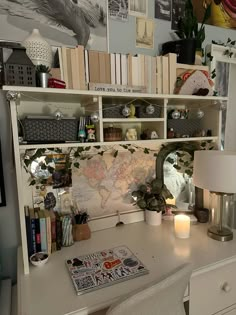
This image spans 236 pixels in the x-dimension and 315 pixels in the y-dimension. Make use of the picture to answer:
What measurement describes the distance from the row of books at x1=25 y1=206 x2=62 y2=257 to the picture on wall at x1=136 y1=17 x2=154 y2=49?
116cm

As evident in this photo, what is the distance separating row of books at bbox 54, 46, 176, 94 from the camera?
43.7 inches

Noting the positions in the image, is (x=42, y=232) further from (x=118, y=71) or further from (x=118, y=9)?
(x=118, y=9)

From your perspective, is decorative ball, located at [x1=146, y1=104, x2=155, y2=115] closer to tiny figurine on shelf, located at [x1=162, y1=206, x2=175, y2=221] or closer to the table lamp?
the table lamp

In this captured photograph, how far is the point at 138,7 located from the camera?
143cm

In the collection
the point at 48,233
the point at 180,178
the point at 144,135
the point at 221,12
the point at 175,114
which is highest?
the point at 221,12

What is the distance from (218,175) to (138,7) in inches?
43.7

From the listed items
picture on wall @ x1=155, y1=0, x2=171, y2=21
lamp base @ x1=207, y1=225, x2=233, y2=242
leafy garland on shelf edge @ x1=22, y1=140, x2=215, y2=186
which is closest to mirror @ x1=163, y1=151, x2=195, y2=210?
leafy garland on shelf edge @ x1=22, y1=140, x2=215, y2=186

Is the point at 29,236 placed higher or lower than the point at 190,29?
lower

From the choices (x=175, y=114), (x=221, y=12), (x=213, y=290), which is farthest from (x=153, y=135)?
(x=221, y=12)

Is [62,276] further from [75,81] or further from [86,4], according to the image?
[86,4]

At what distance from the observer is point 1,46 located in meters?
0.97

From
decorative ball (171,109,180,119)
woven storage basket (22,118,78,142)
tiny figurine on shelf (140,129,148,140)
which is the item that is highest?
decorative ball (171,109,180,119)

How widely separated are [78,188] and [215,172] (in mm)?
773

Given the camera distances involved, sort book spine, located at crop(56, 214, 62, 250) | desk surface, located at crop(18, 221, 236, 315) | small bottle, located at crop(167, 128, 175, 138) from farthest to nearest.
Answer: small bottle, located at crop(167, 128, 175, 138) → book spine, located at crop(56, 214, 62, 250) → desk surface, located at crop(18, 221, 236, 315)
